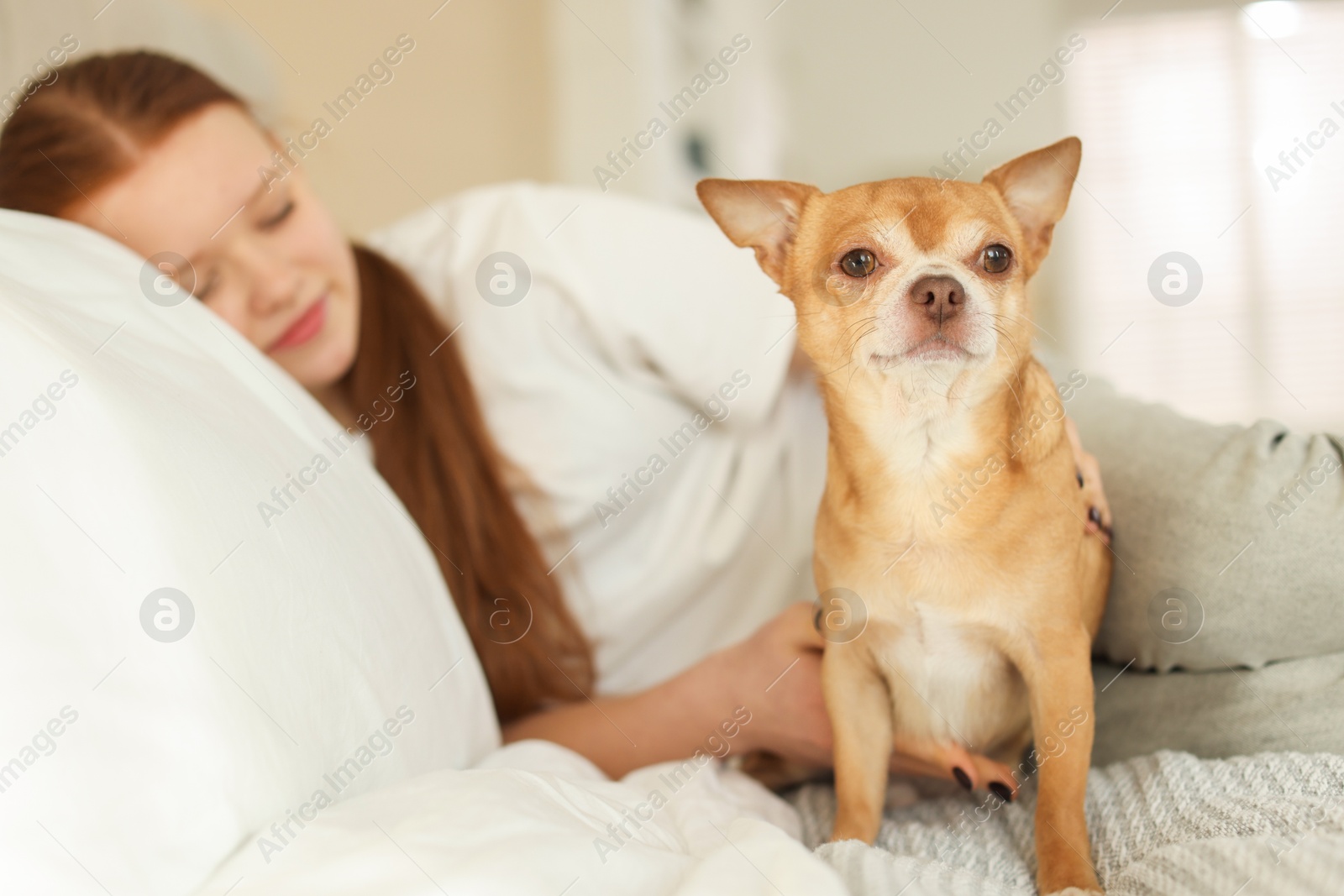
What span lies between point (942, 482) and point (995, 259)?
0.76 ft

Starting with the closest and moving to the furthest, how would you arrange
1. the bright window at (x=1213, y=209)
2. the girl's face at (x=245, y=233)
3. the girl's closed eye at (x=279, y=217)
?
the girl's face at (x=245, y=233) → the girl's closed eye at (x=279, y=217) → the bright window at (x=1213, y=209)

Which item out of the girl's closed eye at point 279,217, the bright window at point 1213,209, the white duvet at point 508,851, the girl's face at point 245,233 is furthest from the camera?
the bright window at point 1213,209

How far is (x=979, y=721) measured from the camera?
3.23 feet

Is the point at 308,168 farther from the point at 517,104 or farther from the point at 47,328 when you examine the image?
the point at 47,328

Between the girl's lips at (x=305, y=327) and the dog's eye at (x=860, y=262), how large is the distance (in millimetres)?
875

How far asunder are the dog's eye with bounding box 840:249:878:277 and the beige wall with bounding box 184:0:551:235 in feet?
6.23

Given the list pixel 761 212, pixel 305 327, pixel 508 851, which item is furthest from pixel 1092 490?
pixel 305 327

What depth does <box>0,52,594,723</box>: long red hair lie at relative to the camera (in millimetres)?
1271

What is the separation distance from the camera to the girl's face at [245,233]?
1255 mm

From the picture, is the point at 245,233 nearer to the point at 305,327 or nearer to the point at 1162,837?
the point at 305,327

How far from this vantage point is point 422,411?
1454 millimetres

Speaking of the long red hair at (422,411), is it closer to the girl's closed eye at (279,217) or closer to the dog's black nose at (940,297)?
the girl's closed eye at (279,217)

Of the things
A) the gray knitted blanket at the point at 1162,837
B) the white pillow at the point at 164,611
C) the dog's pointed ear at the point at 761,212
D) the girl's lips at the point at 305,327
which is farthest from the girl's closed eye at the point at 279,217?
the gray knitted blanket at the point at 1162,837

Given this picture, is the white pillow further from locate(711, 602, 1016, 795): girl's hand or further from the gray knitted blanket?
the gray knitted blanket
